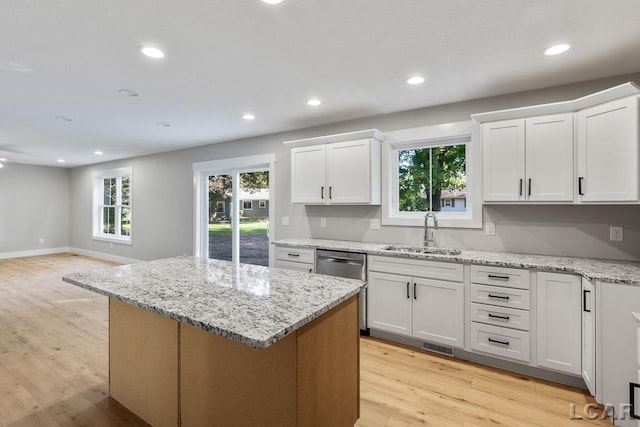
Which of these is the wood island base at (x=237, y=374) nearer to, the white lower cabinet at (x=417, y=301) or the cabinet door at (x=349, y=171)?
the white lower cabinet at (x=417, y=301)

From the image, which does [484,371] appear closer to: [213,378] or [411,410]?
[411,410]

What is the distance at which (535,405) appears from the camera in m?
2.10

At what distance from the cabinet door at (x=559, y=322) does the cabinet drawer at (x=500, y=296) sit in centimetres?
10

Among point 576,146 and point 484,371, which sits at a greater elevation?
point 576,146

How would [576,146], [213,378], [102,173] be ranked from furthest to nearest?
[102,173] < [576,146] < [213,378]

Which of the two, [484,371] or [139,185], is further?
[139,185]

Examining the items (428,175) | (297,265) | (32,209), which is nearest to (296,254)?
(297,265)

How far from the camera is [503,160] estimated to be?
8.89ft

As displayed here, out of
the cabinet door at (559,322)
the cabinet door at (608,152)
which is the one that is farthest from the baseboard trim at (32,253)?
the cabinet door at (608,152)

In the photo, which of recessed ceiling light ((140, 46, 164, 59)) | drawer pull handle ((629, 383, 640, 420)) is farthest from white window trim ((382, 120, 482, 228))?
recessed ceiling light ((140, 46, 164, 59))

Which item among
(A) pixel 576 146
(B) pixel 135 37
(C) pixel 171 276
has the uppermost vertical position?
(B) pixel 135 37

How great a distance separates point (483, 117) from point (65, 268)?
307 inches

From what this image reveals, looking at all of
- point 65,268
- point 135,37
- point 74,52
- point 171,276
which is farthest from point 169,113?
point 65,268

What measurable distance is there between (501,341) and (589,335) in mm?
577
